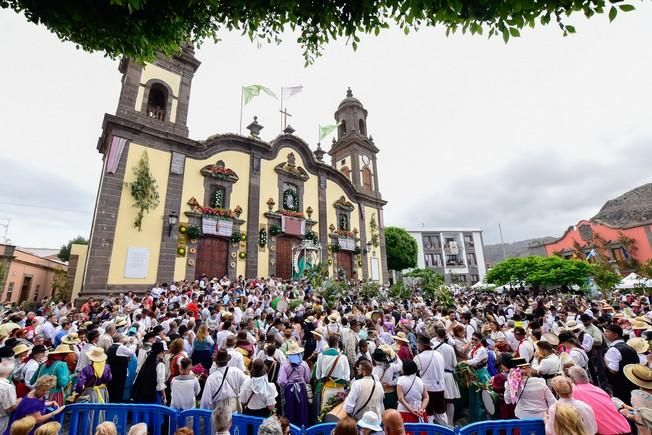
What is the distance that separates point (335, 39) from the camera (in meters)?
5.33

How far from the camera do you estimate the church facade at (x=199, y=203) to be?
47.3 ft

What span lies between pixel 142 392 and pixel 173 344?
2.54ft

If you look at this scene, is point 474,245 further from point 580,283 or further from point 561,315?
point 561,315

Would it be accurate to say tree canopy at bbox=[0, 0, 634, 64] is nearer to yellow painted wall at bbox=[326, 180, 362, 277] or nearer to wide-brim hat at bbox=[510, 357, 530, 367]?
wide-brim hat at bbox=[510, 357, 530, 367]

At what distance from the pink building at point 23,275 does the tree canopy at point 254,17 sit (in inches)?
890

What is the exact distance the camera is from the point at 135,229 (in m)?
14.7

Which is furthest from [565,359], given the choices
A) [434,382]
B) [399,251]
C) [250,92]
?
[399,251]

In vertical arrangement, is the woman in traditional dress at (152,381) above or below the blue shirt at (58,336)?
below

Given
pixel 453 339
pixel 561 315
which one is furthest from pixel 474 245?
Answer: pixel 453 339

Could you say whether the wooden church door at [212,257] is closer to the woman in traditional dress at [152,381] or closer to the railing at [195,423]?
the woman in traditional dress at [152,381]

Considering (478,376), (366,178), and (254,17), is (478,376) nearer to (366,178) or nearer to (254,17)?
(254,17)

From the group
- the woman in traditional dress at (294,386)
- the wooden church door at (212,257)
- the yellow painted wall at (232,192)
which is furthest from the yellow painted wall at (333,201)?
the woman in traditional dress at (294,386)

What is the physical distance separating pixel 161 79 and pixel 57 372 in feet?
57.0

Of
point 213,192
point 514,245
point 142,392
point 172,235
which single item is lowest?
point 142,392
